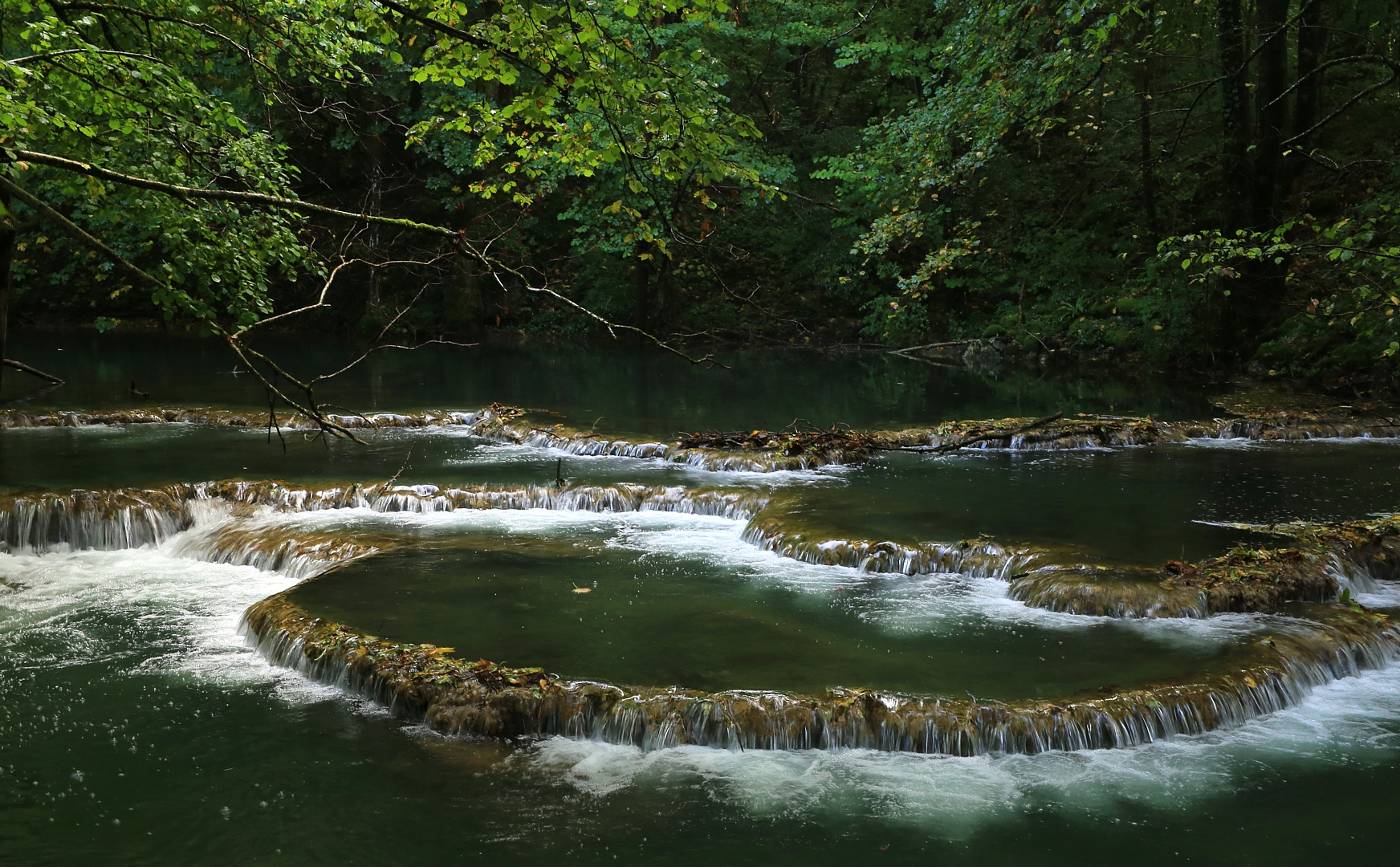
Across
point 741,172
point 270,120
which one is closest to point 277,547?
point 270,120

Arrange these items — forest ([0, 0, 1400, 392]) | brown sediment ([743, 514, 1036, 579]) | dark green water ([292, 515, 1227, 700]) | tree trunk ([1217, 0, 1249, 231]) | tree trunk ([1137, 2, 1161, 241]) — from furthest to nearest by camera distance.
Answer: tree trunk ([1137, 2, 1161, 241]) → tree trunk ([1217, 0, 1249, 231]) → brown sediment ([743, 514, 1036, 579]) → dark green water ([292, 515, 1227, 700]) → forest ([0, 0, 1400, 392])

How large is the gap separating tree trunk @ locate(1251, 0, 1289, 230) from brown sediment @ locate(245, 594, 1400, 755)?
39.7 feet

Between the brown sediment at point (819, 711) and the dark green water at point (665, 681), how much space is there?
131 millimetres

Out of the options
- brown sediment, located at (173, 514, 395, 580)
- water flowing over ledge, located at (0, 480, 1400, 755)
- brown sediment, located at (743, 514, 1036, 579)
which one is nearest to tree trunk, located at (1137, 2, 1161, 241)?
water flowing over ledge, located at (0, 480, 1400, 755)

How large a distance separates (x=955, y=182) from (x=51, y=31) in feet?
33.6

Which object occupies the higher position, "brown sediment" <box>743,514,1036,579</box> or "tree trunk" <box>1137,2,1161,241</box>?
"tree trunk" <box>1137,2,1161,241</box>

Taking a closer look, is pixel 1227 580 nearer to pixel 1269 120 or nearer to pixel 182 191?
pixel 182 191

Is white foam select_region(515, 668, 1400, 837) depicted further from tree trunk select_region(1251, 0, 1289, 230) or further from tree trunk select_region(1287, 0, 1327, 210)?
tree trunk select_region(1287, 0, 1327, 210)

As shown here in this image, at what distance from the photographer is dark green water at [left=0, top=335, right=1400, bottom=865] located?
195 inches

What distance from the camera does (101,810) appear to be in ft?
17.0

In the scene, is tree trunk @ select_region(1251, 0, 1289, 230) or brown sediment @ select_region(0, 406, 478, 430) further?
tree trunk @ select_region(1251, 0, 1289, 230)

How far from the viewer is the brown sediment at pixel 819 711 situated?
584 centimetres

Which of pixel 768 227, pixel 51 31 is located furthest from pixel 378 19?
pixel 768 227

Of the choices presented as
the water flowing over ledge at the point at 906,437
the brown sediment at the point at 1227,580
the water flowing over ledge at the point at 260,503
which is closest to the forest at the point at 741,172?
the water flowing over ledge at the point at 906,437
